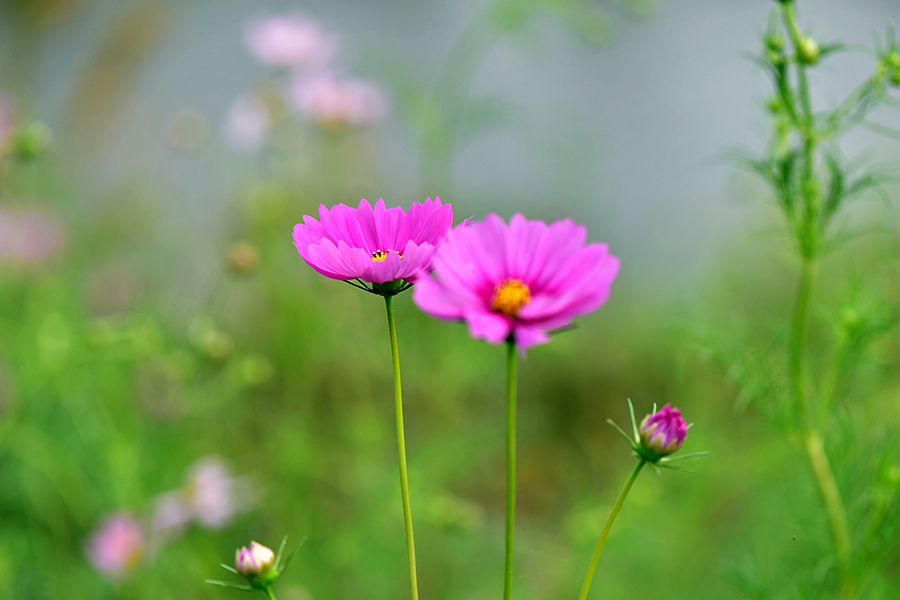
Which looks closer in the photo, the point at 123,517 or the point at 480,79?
the point at 123,517

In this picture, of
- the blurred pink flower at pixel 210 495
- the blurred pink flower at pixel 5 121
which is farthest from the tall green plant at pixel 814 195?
the blurred pink flower at pixel 5 121

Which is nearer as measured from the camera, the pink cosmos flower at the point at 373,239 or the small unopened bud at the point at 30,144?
the pink cosmos flower at the point at 373,239

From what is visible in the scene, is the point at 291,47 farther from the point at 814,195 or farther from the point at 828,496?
the point at 828,496

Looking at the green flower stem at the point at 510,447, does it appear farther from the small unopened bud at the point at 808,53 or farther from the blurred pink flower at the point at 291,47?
the blurred pink flower at the point at 291,47

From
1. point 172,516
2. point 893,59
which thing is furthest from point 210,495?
point 893,59

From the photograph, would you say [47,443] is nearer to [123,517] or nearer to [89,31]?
[123,517]

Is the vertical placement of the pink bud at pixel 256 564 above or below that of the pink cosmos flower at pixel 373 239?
below

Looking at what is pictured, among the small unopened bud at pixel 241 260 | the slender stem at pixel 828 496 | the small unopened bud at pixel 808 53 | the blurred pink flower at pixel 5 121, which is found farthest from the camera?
the blurred pink flower at pixel 5 121

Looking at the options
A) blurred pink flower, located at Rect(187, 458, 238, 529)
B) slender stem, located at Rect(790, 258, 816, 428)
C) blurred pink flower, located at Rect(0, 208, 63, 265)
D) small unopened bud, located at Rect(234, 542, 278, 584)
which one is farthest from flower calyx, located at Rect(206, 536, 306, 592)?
blurred pink flower, located at Rect(0, 208, 63, 265)

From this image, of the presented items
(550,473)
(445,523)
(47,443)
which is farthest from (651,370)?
(47,443)
